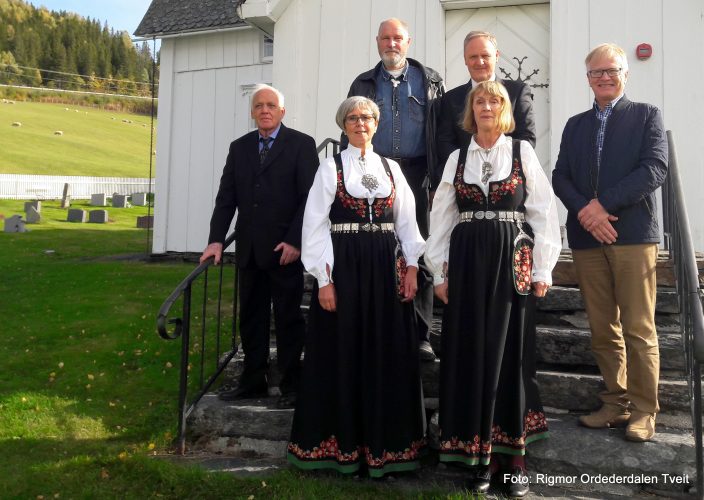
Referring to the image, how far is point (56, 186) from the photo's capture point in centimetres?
2917

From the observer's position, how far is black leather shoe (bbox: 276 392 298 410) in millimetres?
4125

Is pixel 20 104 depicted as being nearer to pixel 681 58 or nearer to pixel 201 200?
pixel 201 200

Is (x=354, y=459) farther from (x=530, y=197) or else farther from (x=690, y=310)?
(x=690, y=310)

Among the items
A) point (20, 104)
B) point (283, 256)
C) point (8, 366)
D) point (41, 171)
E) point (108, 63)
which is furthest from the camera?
point (108, 63)

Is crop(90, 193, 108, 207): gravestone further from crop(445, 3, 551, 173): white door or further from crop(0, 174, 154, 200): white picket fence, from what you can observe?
crop(445, 3, 551, 173): white door

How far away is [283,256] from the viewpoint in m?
3.92

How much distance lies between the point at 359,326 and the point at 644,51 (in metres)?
4.03

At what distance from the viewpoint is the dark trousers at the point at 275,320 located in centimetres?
410

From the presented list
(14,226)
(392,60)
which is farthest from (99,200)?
(392,60)

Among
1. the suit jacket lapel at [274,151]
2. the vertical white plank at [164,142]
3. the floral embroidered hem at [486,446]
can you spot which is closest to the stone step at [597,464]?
the floral embroidered hem at [486,446]

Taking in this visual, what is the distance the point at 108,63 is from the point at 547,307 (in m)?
81.2

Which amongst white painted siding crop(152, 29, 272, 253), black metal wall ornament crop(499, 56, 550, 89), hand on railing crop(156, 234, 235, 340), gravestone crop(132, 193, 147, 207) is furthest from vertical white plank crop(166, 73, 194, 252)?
gravestone crop(132, 193, 147, 207)

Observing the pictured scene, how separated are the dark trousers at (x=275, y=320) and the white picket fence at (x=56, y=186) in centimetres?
2624

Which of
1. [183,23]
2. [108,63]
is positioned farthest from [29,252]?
[108,63]
